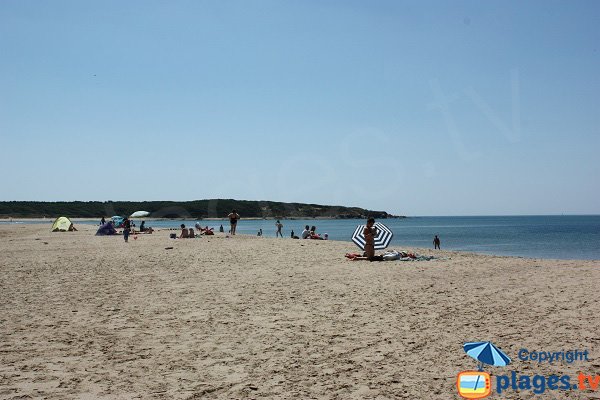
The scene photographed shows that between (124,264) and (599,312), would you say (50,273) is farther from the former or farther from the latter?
(599,312)

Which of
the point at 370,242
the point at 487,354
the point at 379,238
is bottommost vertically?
the point at 487,354

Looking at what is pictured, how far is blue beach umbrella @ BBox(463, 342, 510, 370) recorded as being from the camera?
565 cm

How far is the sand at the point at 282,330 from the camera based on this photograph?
523 cm

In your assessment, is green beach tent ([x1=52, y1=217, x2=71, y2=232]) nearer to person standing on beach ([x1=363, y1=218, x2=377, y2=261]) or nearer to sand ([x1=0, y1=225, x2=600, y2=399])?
sand ([x1=0, y1=225, x2=600, y2=399])

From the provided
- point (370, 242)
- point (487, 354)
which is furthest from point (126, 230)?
point (487, 354)

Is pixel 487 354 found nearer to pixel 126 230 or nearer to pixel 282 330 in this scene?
pixel 282 330

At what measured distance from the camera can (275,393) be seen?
4.96 meters

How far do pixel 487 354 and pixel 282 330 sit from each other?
298 cm

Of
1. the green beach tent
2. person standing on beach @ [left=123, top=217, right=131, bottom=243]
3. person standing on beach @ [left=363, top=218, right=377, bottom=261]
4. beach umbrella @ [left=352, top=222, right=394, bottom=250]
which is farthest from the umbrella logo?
the green beach tent

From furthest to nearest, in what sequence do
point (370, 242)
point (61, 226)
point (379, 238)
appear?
point (61, 226) < point (379, 238) < point (370, 242)

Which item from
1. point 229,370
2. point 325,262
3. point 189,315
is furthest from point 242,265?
point 229,370

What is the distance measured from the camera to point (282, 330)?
24.3 ft

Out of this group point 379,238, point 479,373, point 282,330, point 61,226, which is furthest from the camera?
point 61,226

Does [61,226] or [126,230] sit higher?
[126,230]
